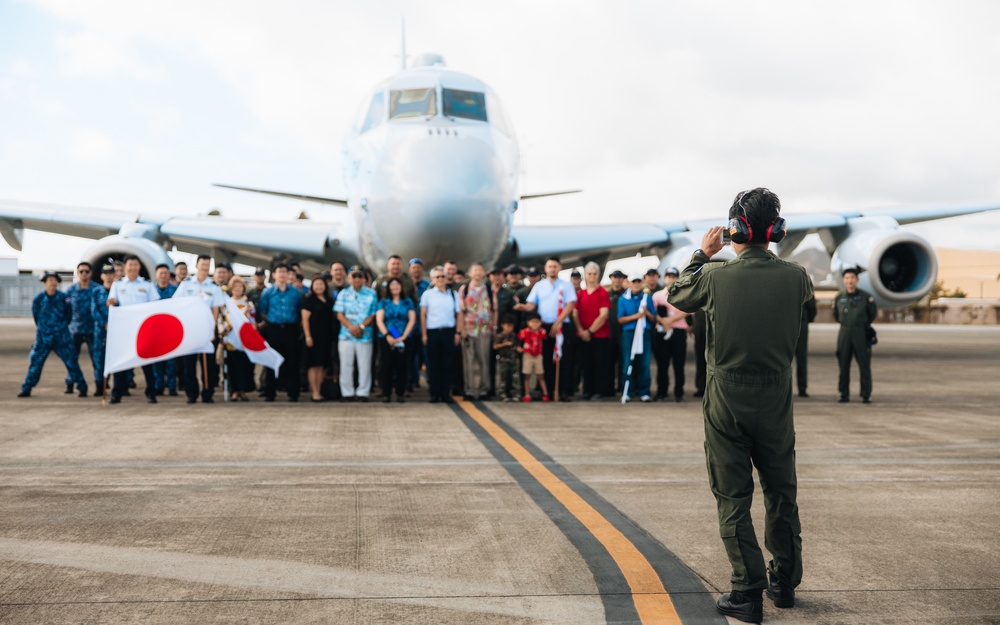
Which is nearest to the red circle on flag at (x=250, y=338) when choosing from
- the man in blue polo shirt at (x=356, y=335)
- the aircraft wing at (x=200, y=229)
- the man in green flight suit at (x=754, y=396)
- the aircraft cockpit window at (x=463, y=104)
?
the man in blue polo shirt at (x=356, y=335)

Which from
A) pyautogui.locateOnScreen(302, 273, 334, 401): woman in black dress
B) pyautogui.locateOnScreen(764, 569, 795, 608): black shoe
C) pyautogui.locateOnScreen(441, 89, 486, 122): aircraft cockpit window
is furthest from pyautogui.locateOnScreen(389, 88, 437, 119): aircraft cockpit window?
pyautogui.locateOnScreen(764, 569, 795, 608): black shoe

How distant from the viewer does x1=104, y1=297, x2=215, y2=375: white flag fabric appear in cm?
988

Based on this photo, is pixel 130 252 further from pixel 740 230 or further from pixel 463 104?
pixel 740 230

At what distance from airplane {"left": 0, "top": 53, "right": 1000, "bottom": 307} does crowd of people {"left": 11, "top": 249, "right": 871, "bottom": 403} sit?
4.98 ft

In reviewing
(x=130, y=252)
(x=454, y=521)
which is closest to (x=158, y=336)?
(x=130, y=252)

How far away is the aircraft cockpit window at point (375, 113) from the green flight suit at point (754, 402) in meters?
10.8

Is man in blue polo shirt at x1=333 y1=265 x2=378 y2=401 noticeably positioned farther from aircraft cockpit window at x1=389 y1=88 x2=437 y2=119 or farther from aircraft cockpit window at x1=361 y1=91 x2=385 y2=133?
aircraft cockpit window at x1=361 y1=91 x2=385 y2=133

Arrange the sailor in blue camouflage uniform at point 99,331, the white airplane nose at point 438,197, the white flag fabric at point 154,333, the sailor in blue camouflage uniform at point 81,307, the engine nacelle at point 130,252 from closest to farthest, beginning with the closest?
the white flag fabric at point 154,333 < the sailor in blue camouflage uniform at point 99,331 < the sailor in blue camouflage uniform at point 81,307 < the white airplane nose at point 438,197 < the engine nacelle at point 130,252

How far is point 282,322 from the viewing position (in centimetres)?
1080

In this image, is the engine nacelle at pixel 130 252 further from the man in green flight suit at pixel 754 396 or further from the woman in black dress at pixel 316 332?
the man in green flight suit at pixel 754 396

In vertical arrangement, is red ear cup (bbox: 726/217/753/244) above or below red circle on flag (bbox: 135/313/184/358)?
above

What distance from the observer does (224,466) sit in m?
6.22

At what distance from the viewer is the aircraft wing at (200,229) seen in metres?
16.2

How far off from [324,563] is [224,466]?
2.55m
